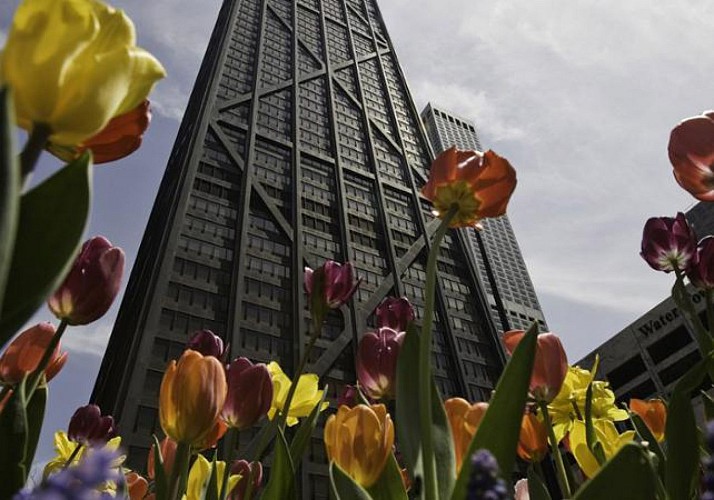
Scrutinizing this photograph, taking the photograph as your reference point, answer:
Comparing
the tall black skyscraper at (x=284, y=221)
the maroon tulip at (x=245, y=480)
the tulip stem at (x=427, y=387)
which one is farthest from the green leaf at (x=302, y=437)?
the tall black skyscraper at (x=284, y=221)

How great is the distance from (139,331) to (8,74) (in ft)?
77.5

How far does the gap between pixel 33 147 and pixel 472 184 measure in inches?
20.5

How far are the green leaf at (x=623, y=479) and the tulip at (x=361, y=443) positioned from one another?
0.28 meters

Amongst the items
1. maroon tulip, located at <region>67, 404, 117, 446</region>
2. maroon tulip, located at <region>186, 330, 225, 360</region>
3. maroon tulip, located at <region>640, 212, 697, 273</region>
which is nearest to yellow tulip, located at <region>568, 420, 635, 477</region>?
maroon tulip, located at <region>640, 212, 697, 273</region>

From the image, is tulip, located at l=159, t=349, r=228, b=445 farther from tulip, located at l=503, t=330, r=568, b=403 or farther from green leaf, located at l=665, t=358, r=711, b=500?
green leaf, located at l=665, t=358, r=711, b=500

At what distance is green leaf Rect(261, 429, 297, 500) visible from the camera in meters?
0.70

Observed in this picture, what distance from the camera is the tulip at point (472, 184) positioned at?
73 cm

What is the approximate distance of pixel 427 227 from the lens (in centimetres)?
3500

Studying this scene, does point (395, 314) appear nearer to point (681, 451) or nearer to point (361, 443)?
point (361, 443)

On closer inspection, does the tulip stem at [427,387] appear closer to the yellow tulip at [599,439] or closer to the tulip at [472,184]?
the tulip at [472,184]

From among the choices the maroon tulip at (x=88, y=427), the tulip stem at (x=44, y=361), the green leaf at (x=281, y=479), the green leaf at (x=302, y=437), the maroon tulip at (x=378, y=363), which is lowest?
the green leaf at (x=281, y=479)

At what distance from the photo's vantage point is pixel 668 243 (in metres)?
1.17

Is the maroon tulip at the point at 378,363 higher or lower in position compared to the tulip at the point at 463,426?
higher

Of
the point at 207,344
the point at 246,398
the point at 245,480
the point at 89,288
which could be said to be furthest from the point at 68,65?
the point at 245,480
